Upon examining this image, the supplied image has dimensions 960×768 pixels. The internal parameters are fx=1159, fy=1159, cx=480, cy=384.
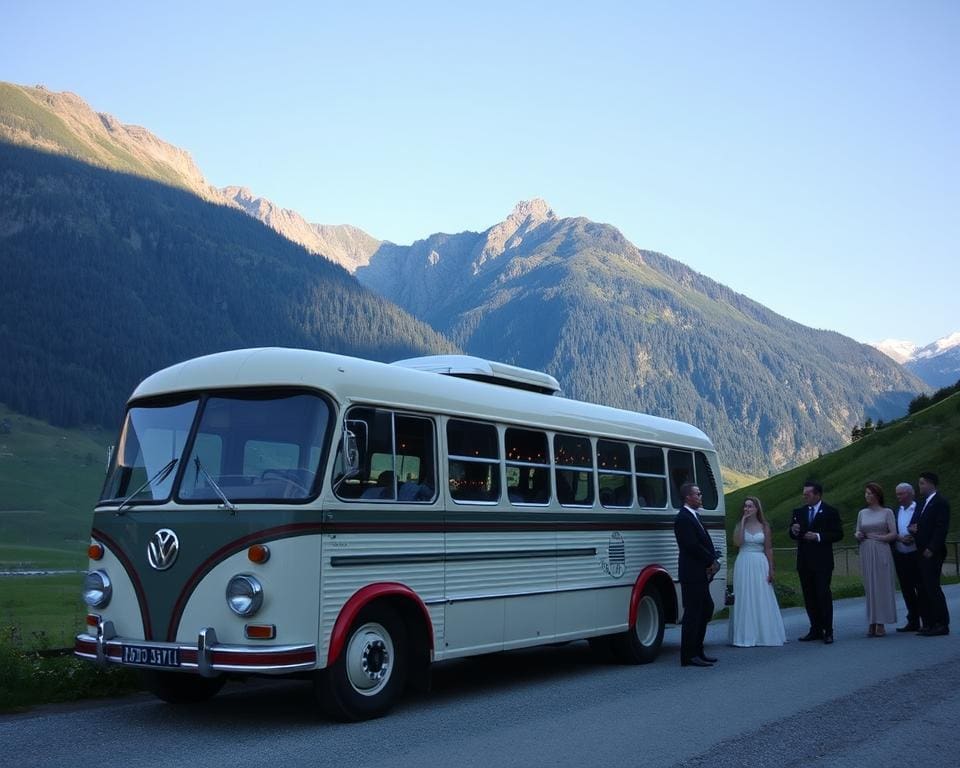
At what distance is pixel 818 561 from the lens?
16.0 meters

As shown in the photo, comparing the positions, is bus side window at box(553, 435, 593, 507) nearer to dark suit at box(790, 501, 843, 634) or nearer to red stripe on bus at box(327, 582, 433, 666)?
red stripe on bus at box(327, 582, 433, 666)

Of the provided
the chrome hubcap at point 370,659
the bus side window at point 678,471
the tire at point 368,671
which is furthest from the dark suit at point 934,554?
the chrome hubcap at point 370,659

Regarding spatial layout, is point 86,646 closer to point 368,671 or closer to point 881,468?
point 368,671

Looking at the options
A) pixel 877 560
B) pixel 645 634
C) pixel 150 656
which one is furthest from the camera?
pixel 877 560

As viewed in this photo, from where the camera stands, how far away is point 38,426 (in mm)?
173250

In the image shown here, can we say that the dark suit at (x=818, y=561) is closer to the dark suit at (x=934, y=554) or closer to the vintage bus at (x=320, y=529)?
the dark suit at (x=934, y=554)

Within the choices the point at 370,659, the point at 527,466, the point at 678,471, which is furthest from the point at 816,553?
the point at 370,659

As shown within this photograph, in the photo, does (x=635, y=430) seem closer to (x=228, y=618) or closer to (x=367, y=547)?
(x=367, y=547)

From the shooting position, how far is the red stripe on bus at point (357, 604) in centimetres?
912

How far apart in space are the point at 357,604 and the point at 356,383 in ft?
5.98

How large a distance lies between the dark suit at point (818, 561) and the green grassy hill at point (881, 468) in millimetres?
54152

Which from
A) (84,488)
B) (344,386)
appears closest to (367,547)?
(344,386)

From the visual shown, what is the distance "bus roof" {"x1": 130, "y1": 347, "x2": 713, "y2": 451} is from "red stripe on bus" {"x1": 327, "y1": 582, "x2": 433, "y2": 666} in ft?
5.07

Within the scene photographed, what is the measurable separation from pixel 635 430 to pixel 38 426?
6807 inches
